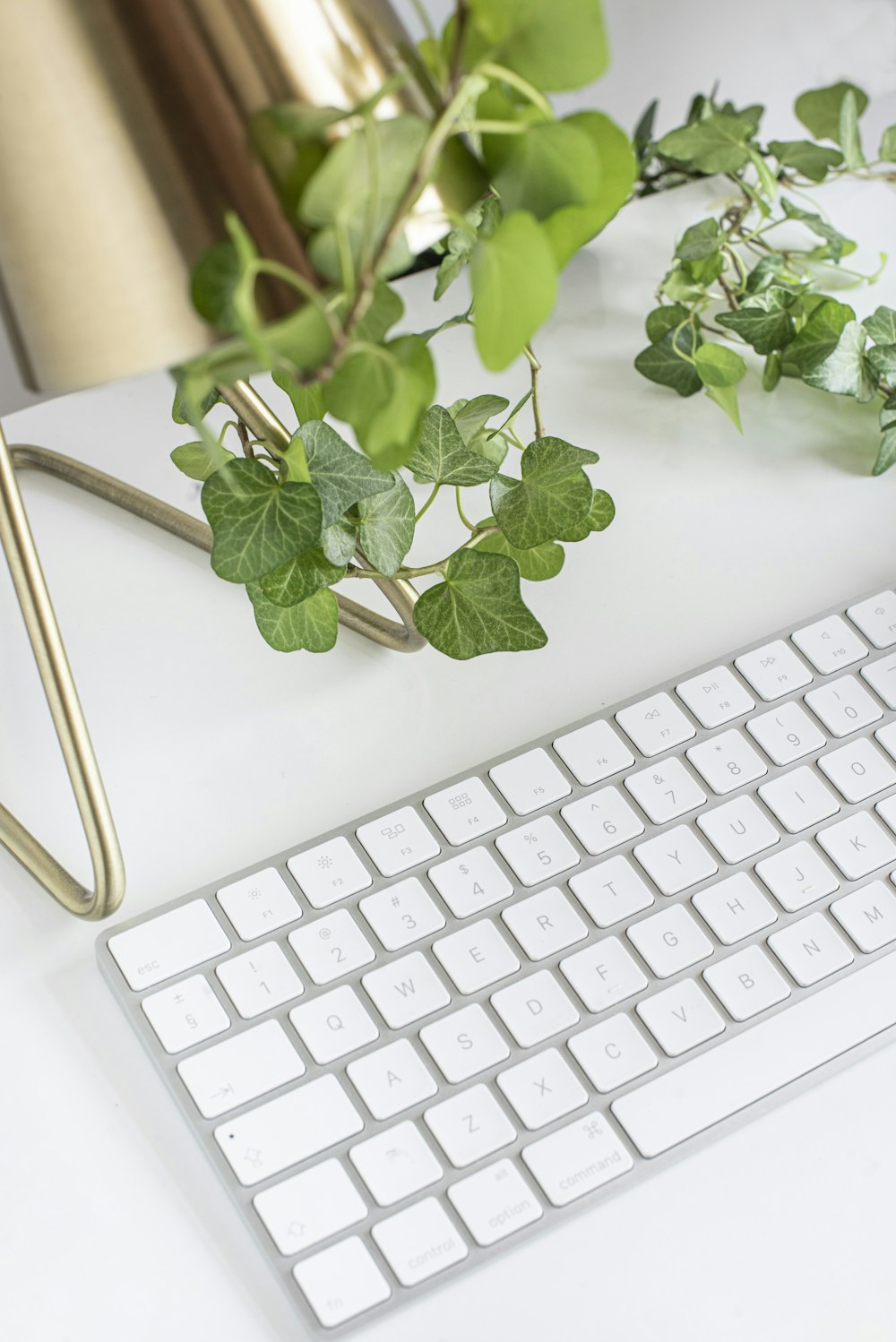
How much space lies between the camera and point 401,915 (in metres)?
0.35

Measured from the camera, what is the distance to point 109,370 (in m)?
0.20

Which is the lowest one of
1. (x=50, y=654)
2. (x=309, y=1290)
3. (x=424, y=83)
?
(x=309, y=1290)

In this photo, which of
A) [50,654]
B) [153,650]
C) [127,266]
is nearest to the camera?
[127,266]

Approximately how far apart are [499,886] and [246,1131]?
0.10 meters

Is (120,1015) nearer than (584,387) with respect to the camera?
Yes

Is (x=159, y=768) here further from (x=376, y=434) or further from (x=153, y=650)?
(x=376, y=434)

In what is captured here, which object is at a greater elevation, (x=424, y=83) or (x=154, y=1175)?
(x=424, y=83)

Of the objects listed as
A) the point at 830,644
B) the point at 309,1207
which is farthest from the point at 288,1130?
the point at 830,644

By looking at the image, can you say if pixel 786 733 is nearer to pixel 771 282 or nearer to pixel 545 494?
pixel 545 494

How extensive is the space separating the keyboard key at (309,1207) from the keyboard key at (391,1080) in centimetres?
2

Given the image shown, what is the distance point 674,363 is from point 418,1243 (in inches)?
13.6

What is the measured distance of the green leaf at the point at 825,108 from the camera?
554 millimetres

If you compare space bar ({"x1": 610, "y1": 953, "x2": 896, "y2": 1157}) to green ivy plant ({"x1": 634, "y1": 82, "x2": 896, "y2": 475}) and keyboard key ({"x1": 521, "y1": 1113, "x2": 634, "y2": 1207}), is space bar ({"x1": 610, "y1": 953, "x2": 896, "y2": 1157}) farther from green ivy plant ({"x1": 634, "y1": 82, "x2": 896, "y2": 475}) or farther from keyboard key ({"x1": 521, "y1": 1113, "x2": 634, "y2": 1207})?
green ivy plant ({"x1": 634, "y1": 82, "x2": 896, "y2": 475})

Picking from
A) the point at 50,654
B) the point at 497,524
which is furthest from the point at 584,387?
the point at 50,654
